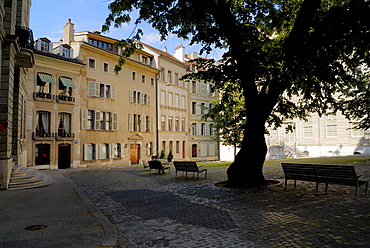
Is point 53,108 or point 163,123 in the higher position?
point 53,108

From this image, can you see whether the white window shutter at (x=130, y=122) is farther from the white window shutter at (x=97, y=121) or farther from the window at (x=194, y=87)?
the window at (x=194, y=87)

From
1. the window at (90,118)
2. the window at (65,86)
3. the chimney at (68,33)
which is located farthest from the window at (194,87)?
the window at (65,86)

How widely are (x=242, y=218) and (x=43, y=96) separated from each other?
25.3 meters

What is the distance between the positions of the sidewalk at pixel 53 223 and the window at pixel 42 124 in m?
18.5

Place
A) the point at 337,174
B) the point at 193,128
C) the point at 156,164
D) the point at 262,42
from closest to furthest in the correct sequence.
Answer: the point at 337,174
the point at 262,42
the point at 156,164
the point at 193,128

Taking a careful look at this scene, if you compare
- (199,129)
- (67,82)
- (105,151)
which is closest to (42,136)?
(67,82)

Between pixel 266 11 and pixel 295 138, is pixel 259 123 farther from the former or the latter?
pixel 295 138

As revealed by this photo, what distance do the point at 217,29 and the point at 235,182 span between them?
237 inches

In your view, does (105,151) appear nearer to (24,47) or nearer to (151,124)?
(151,124)

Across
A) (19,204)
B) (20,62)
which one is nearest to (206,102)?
(20,62)

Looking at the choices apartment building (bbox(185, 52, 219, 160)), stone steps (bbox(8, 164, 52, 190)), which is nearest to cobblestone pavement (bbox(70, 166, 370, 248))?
stone steps (bbox(8, 164, 52, 190))

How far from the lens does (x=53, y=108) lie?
28391mm

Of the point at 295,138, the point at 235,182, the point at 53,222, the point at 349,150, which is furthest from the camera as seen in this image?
the point at 295,138

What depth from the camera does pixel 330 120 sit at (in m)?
39.4
